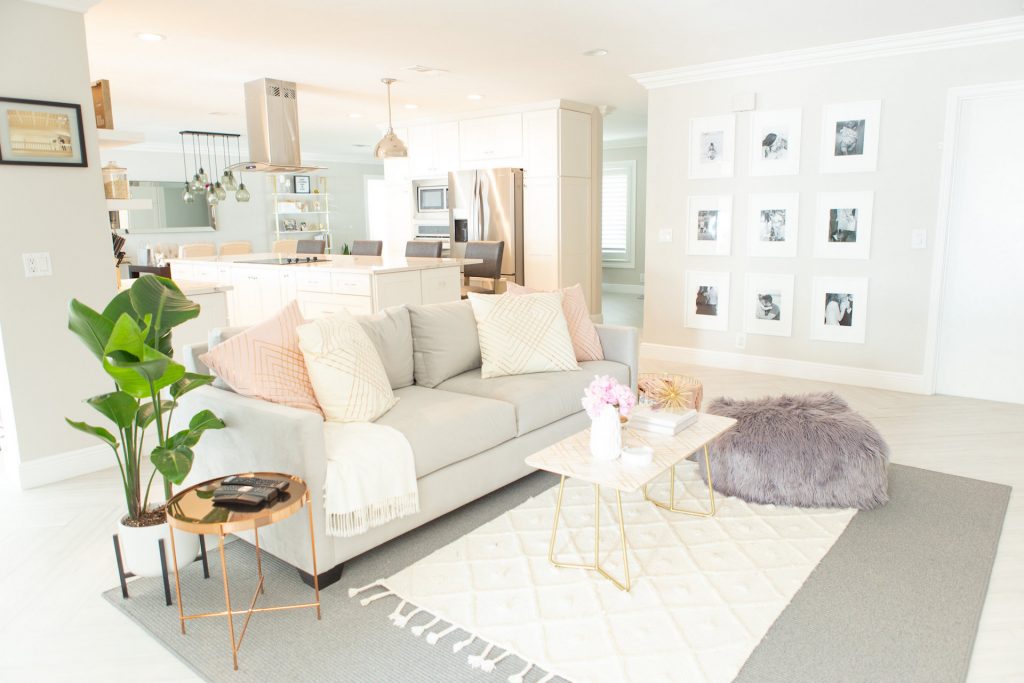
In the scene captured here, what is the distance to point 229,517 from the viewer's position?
1.89 m

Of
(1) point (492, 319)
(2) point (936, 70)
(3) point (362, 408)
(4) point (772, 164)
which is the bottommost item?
(3) point (362, 408)

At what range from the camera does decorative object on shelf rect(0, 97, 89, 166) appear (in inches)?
122

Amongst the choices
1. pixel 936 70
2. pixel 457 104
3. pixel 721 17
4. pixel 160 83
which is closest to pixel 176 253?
pixel 160 83

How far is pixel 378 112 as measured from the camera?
7.32 metres

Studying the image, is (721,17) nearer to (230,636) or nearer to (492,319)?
(492,319)

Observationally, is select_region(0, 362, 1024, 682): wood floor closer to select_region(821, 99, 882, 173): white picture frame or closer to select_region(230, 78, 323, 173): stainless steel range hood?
select_region(821, 99, 882, 173): white picture frame

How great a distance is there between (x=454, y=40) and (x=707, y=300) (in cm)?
290

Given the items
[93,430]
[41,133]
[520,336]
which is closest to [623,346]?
[520,336]

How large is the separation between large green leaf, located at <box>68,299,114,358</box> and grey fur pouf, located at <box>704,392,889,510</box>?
8.13 feet

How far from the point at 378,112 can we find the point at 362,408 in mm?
5522

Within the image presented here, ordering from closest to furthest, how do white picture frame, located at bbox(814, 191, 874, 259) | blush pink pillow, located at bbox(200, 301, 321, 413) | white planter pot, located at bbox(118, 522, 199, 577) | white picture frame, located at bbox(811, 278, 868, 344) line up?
1. white planter pot, located at bbox(118, 522, 199, 577)
2. blush pink pillow, located at bbox(200, 301, 321, 413)
3. white picture frame, located at bbox(814, 191, 874, 259)
4. white picture frame, located at bbox(811, 278, 868, 344)

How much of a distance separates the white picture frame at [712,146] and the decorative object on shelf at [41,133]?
4.30 metres

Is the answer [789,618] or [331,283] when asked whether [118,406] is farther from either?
[331,283]

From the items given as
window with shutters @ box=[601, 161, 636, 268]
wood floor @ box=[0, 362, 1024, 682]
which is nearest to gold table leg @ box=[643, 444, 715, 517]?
wood floor @ box=[0, 362, 1024, 682]
